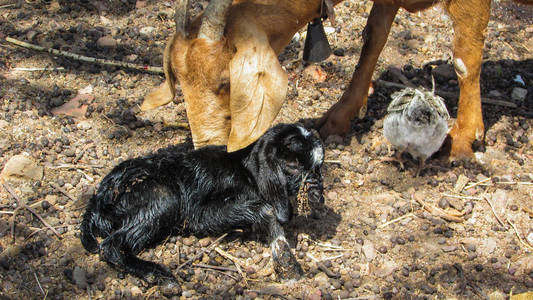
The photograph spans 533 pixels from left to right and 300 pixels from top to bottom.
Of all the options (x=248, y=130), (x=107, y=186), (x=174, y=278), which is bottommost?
(x=174, y=278)

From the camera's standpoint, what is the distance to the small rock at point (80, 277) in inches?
156

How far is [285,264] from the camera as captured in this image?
4.14m

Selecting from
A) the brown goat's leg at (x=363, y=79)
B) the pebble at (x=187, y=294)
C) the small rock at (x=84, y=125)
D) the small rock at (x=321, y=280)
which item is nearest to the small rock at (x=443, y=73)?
the brown goat's leg at (x=363, y=79)

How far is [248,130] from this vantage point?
13.8 ft

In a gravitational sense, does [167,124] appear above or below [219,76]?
below

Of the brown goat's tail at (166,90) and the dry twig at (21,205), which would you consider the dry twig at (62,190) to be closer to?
the dry twig at (21,205)

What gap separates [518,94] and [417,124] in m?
2.17

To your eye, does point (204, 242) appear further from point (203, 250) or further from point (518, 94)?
point (518, 94)

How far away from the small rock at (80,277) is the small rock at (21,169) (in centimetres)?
116

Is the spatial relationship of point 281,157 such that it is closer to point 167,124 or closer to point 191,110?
point 191,110

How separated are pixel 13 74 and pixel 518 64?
5.62m

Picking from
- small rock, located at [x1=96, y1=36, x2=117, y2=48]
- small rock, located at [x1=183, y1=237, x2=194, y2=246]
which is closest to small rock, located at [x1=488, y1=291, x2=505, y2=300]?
small rock, located at [x1=183, y1=237, x2=194, y2=246]

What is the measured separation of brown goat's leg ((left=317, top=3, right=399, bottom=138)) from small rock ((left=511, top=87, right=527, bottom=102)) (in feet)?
5.84

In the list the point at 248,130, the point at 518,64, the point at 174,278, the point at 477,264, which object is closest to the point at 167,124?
the point at 248,130
